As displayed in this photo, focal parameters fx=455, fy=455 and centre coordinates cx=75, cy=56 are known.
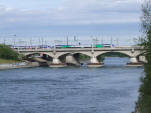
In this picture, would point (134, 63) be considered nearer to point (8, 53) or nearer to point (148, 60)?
point (8, 53)

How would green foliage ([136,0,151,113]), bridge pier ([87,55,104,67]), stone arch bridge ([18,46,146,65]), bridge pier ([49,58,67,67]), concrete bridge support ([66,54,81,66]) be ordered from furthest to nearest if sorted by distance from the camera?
concrete bridge support ([66,54,81,66]), bridge pier ([49,58,67,67]), bridge pier ([87,55,104,67]), stone arch bridge ([18,46,146,65]), green foliage ([136,0,151,113])

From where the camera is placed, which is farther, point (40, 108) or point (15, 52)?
point (15, 52)

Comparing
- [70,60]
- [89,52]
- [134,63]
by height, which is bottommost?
[134,63]

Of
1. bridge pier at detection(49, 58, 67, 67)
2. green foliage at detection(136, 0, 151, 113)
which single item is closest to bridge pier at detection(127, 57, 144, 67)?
bridge pier at detection(49, 58, 67, 67)

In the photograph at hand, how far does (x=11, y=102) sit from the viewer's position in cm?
4191

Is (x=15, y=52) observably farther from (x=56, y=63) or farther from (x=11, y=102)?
(x=11, y=102)

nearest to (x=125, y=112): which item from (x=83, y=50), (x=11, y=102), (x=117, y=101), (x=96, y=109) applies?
(x=96, y=109)

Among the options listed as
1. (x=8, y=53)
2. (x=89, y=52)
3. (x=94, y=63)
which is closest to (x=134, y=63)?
(x=94, y=63)

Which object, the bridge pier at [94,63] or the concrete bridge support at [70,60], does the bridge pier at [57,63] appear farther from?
the bridge pier at [94,63]

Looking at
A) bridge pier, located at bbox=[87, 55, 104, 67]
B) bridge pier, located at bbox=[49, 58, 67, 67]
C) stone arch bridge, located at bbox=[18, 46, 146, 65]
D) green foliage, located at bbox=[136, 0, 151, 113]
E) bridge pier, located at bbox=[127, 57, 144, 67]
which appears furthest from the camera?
bridge pier, located at bbox=[49, 58, 67, 67]

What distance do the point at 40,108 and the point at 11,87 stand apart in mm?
20336

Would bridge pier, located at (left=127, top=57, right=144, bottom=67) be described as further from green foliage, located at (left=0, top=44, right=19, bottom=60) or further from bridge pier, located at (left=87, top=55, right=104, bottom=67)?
green foliage, located at (left=0, top=44, right=19, bottom=60)

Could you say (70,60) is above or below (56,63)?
above

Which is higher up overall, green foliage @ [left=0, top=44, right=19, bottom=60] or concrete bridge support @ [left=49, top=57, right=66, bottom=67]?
green foliage @ [left=0, top=44, right=19, bottom=60]
